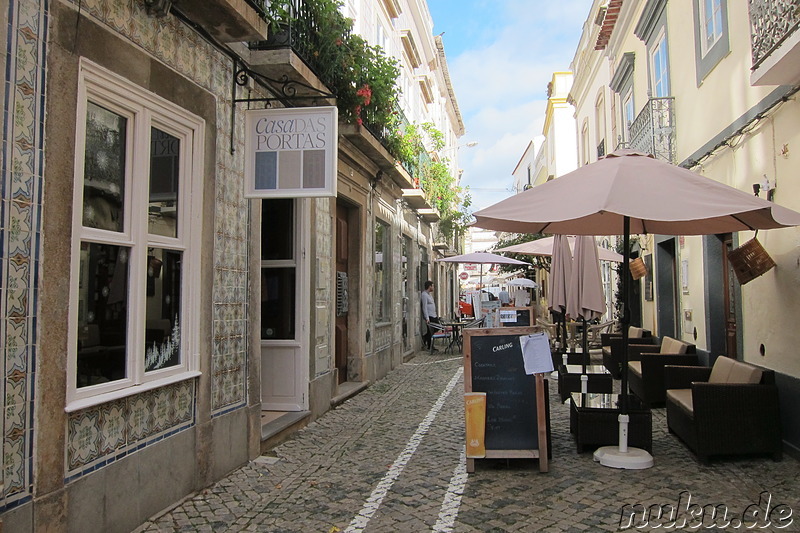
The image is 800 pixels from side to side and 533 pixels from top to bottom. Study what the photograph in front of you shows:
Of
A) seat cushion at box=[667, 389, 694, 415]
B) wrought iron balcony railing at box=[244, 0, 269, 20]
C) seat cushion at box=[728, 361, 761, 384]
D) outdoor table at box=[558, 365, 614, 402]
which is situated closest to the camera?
wrought iron balcony railing at box=[244, 0, 269, 20]

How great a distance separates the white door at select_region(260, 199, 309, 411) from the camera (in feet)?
24.4

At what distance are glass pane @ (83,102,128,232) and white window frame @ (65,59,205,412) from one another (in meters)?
0.05

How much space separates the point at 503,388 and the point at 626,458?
128 centimetres

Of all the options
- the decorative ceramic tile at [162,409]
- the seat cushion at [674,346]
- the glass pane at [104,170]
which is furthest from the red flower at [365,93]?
the seat cushion at [674,346]

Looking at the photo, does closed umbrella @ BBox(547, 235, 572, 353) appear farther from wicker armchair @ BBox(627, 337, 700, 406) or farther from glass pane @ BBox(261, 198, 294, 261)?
glass pane @ BBox(261, 198, 294, 261)

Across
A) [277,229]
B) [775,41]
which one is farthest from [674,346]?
[277,229]

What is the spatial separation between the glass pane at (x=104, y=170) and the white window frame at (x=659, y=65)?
29.9ft

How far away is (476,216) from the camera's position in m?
5.78

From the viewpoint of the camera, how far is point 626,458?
18.1 ft

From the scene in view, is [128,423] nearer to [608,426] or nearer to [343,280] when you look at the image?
[608,426]

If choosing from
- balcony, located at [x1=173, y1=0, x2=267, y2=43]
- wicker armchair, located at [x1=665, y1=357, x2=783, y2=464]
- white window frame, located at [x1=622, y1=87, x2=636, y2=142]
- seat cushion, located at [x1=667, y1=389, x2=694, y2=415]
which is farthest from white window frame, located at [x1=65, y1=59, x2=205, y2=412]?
white window frame, located at [x1=622, y1=87, x2=636, y2=142]

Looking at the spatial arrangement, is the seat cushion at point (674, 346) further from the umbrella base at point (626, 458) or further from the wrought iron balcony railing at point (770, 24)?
the wrought iron balcony railing at point (770, 24)

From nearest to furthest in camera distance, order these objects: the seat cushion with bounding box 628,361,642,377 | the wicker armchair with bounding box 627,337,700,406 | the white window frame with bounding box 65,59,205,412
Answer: the white window frame with bounding box 65,59,205,412 → the wicker armchair with bounding box 627,337,700,406 → the seat cushion with bounding box 628,361,642,377

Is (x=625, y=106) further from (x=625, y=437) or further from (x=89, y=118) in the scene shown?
(x=89, y=118)
